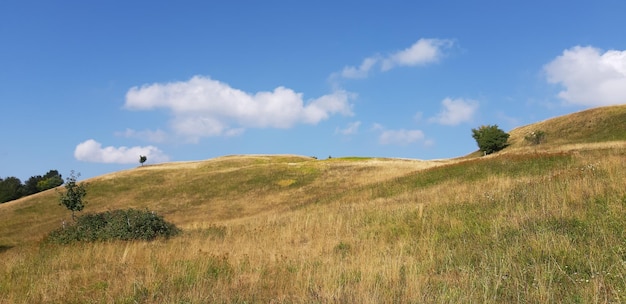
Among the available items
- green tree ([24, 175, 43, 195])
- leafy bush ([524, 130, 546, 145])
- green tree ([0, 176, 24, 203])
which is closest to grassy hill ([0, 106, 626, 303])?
leafy bush ([524, 130, 546, 145])

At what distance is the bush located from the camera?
17.3 m

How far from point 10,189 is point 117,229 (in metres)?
92.9

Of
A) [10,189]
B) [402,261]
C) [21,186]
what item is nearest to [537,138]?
[402,261]

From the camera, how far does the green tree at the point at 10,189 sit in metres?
85.2

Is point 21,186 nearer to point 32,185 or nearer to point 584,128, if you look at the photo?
point 32,185

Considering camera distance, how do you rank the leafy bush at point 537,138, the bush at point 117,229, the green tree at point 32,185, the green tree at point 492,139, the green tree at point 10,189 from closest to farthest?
the bush at point 117,229, the leafy bush at point 537,138, the green tree at point 492,139, the green tree at point 10,189, the green tree at point 32,185

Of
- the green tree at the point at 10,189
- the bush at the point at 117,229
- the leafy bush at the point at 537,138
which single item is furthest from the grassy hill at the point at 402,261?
the green tree at the point at 10,189

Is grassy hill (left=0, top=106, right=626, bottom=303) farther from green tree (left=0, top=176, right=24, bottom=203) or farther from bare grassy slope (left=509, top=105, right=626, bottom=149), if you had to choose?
green tree (left=0, top=176, right=24, bottom=203)

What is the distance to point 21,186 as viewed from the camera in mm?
97500

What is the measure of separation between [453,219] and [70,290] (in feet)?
30.1

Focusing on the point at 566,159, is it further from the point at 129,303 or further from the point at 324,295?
the point at 129,303

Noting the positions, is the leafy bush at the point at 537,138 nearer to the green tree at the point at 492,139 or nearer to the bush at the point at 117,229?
the green tree at the point at 492,139

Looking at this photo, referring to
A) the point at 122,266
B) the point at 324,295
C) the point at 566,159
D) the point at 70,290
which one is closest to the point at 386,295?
the point at 324,295

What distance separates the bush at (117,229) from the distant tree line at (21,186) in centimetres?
8549
